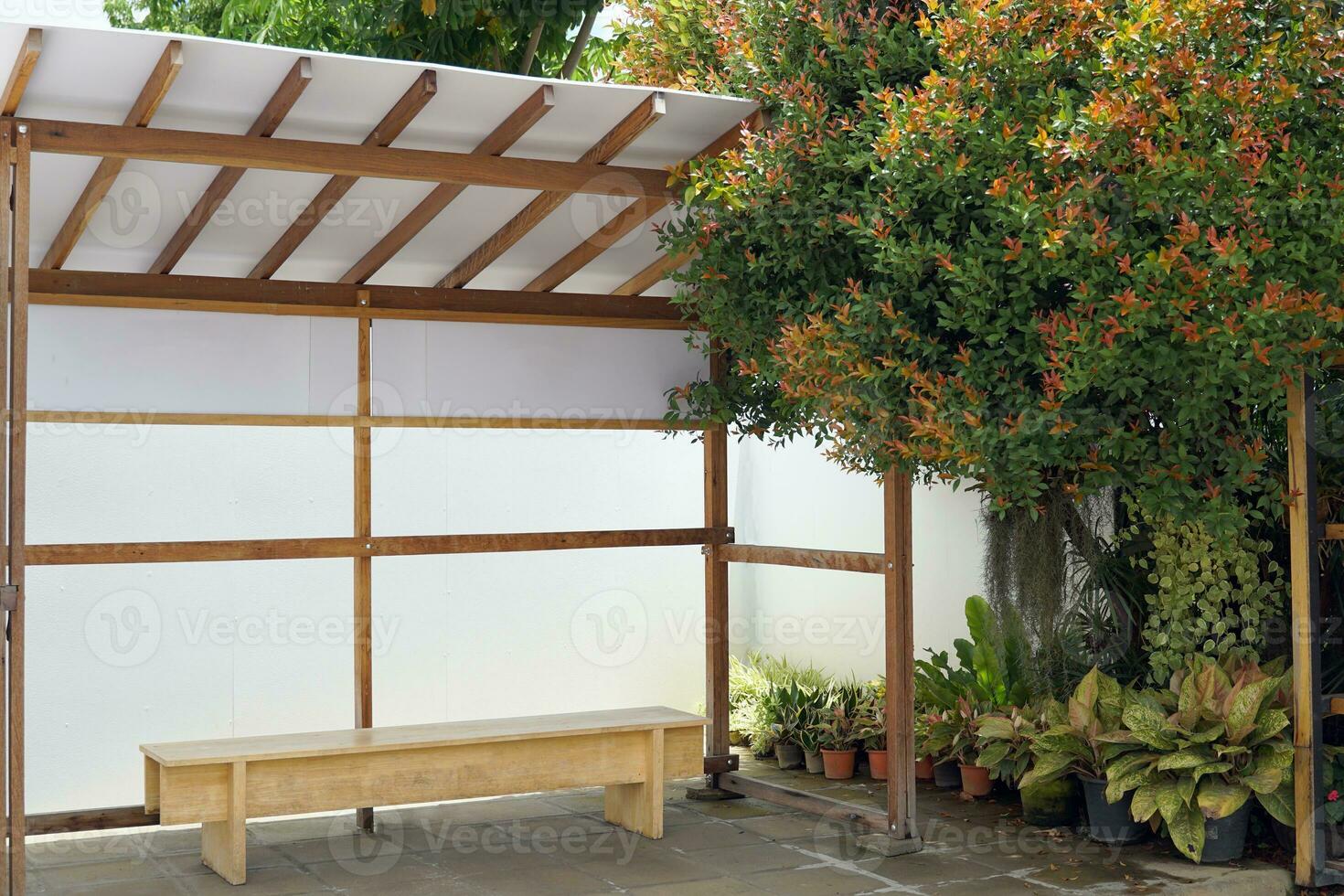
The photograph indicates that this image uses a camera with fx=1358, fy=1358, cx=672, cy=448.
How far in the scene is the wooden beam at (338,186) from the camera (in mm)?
4193

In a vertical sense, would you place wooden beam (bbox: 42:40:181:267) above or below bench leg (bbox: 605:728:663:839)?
above

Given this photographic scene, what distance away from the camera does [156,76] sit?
155 inches

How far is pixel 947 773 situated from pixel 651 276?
106 inches

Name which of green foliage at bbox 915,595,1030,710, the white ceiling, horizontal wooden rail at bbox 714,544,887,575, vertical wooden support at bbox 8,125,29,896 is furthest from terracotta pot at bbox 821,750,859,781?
vertical wooden support at bbox 8,125,29,896

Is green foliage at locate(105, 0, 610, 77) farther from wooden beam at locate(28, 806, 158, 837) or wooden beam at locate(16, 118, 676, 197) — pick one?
wooden beam at locate(28, 806, 158, 837)

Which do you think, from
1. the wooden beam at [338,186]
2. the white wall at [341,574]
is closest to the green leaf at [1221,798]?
the white wall at [341,574]

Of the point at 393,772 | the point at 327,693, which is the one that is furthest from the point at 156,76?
the point at 327,693

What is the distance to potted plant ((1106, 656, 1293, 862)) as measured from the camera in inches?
189

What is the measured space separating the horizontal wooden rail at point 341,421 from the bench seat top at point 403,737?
1235 mm

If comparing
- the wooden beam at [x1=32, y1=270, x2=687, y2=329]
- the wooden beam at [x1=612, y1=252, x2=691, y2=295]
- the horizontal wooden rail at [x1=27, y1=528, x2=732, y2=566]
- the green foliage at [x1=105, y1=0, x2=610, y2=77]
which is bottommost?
the horizontal wooden rail at [x1=27, y1=528, x2=732, y2=566]

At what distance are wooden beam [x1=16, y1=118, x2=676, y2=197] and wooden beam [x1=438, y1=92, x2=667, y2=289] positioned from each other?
0.08 meters

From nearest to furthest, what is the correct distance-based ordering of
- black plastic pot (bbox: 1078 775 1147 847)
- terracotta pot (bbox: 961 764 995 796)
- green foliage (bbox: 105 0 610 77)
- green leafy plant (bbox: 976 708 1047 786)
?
black plastic pot (bbox: 1078 775 1147 847), green leafy plant (bbox: 976 708 1047 786), terracotta pot (bbox: 961 764 995 796), green foliage (bbox: 105 0 610 77)

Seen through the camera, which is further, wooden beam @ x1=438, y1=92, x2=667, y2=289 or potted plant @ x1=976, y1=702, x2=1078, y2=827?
potted plant @ x1=976, y1=702, x2=1078, y2=827

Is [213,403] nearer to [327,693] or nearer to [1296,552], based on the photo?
[327,693]
